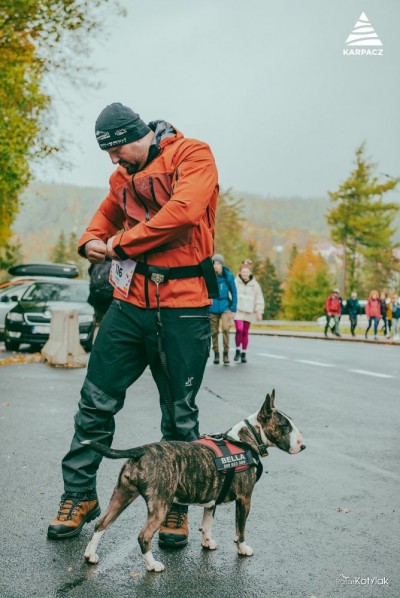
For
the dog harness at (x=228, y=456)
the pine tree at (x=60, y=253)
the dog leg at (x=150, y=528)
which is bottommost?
the dog leg at (x=150, y=528)

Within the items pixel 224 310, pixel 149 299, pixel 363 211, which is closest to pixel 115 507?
pixel 149 299

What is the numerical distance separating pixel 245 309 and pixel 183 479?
12004 mm

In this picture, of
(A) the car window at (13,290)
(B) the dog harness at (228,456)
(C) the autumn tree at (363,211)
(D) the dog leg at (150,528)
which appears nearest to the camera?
(D) the dog leg at (150,528)

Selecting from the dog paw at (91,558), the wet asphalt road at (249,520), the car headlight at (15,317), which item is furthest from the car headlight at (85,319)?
the dog paw at (91,558)

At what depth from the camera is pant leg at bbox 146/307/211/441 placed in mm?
3850

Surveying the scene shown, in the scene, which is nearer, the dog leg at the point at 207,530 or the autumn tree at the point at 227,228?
the dog leg at the point at 207,530

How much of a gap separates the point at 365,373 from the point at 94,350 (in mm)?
10589

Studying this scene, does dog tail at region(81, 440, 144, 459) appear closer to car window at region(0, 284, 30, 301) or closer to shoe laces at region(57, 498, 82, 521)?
shoe laces at region(57, 498, 82, 521)

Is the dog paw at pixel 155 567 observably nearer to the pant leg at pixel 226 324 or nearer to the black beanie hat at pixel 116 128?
the black beanie hat at pixel 116 128

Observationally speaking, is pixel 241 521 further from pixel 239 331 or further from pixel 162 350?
pixel 239 331

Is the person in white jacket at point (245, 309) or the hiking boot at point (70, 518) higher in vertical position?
the person in white jacket at point (245, 309)

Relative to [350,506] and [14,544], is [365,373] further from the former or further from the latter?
[14,544]

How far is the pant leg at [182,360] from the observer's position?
3.85 m

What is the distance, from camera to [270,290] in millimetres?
89000
